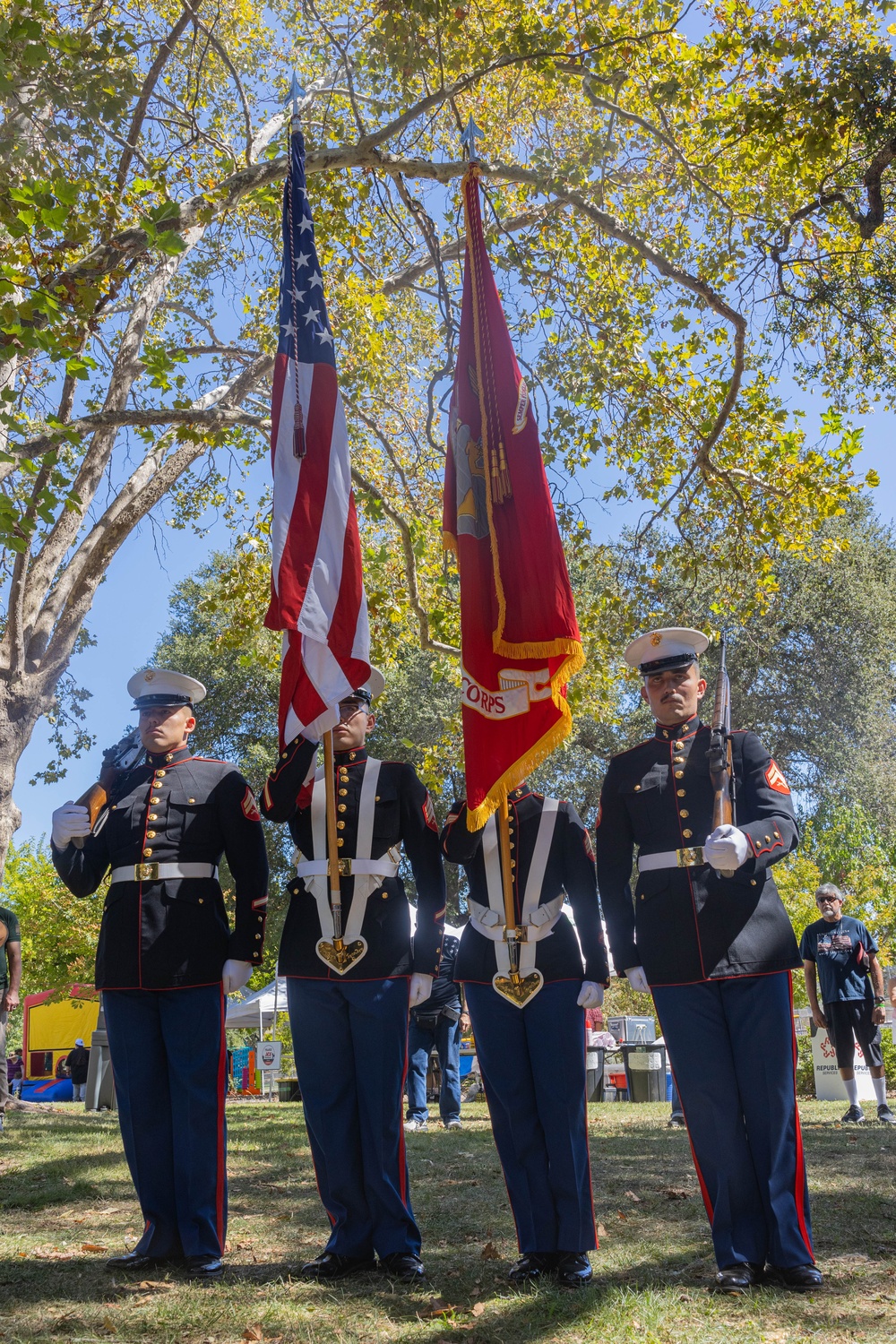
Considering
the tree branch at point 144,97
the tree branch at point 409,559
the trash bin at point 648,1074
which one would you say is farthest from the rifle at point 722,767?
the trash bin at point 648,1074

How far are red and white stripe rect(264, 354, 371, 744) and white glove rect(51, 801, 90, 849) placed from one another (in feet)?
2.85

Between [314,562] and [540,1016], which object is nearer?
[540,1016]

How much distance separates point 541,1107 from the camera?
4.18 meters

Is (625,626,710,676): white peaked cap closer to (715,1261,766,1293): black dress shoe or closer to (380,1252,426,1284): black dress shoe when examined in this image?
(715,1261,766,1293): black dress shoe

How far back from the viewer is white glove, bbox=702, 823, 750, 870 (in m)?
3.93

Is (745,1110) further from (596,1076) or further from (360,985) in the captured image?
(596,1076)

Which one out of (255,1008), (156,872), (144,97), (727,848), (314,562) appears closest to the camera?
(727,848)

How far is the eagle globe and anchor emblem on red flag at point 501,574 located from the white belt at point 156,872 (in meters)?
1.20

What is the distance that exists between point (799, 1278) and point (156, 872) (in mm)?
2840

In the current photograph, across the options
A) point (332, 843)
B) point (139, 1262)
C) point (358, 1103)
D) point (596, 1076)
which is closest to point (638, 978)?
point (358, 1103)

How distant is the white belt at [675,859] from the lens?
425 cm

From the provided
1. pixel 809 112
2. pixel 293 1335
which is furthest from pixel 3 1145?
pixel 809 112

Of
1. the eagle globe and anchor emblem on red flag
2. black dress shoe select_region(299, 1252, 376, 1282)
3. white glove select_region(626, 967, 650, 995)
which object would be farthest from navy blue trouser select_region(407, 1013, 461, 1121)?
white glove select_region(626, 967, 650, 995)

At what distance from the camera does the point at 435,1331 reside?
3.45 m
